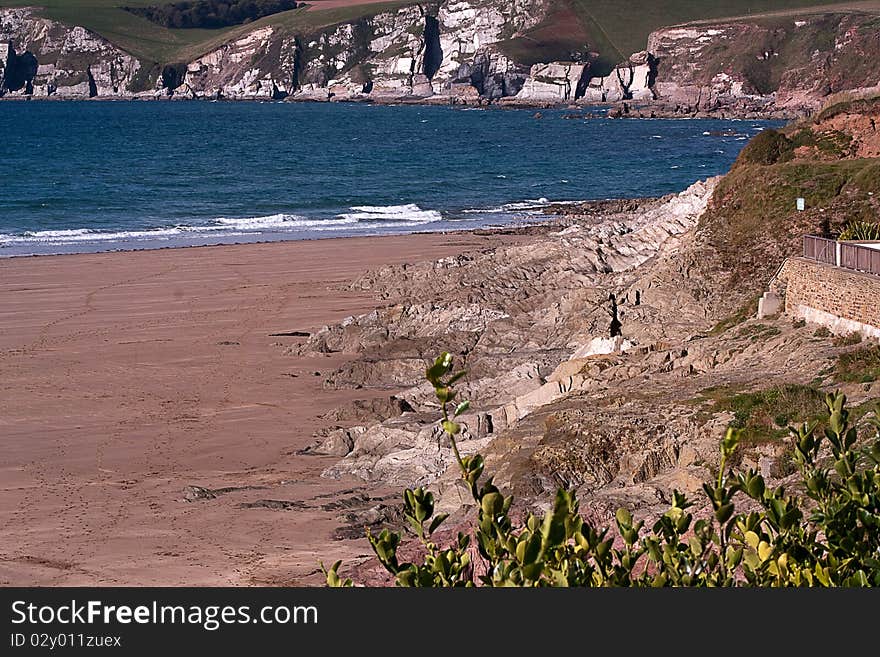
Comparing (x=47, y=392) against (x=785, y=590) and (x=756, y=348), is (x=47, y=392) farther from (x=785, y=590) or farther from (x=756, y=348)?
(x=785, y=590)

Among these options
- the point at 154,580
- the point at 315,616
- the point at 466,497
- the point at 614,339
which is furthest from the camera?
the point at 614,339

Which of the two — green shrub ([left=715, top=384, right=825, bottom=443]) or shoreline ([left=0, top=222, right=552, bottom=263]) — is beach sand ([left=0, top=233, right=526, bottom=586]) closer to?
shoreline ([left=0, top=222, right=552, bottom=263])

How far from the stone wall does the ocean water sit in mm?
32870

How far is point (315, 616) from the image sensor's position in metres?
4.16

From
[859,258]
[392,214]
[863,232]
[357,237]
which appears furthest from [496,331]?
[392,214]

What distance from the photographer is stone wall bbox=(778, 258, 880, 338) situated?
1633 cm

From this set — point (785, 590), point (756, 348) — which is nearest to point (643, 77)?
point (756, 348)

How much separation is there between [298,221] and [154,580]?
142 ft

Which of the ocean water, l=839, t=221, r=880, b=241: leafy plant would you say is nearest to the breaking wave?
the ocean water

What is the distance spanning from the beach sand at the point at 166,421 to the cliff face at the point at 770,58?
126116 millimetres

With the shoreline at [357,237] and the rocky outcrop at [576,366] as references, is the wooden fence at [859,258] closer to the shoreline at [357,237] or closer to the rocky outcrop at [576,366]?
the rocky outcrop at [576,366]

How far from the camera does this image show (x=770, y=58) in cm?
17612

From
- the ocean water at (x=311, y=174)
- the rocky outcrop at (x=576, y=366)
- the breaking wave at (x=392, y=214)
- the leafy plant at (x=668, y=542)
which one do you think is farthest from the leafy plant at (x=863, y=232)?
the breaking wave at (x=392, y=214)

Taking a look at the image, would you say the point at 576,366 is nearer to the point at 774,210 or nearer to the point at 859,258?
the point at 859,258
